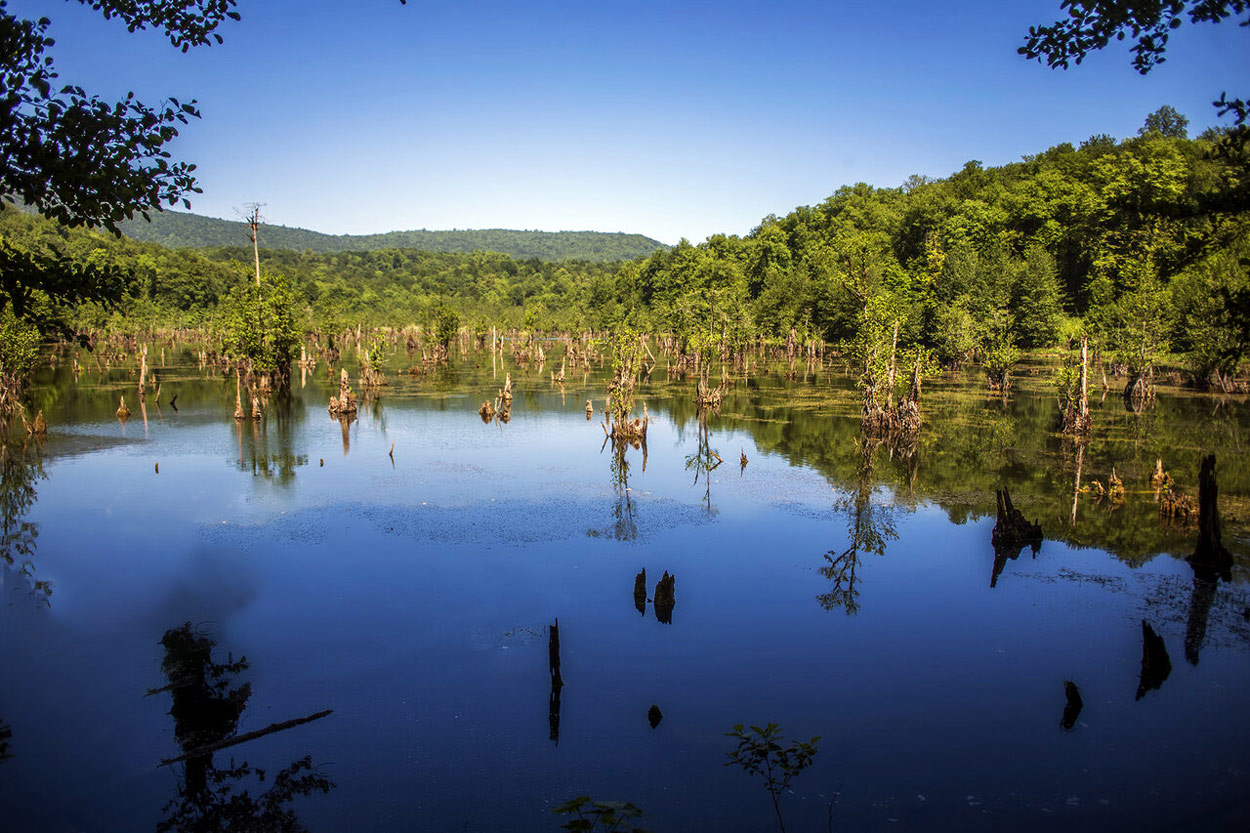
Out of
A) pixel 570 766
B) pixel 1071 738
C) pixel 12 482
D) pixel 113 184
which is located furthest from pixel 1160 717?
pixel 12 482

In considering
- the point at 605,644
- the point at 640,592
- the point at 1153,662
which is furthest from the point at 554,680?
the point at 1153,662

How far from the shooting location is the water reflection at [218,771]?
30.7ft

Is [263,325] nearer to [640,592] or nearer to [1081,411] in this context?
[640,592]

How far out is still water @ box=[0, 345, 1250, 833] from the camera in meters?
10.1

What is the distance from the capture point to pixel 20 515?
2186cm

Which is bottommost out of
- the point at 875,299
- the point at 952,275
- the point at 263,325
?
the point at 263,325

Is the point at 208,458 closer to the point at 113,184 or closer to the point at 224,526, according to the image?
the point at 224,526

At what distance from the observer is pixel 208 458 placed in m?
29.6

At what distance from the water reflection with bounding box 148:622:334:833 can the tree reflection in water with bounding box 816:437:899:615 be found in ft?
33.9

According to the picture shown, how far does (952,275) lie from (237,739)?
74.5 meters

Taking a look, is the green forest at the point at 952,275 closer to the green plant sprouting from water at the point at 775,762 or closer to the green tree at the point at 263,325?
the green tree at the point at 263,325

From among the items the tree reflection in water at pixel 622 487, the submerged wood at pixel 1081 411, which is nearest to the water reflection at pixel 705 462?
the tree reflection in water at pixel 622 487

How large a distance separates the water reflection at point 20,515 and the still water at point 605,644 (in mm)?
154

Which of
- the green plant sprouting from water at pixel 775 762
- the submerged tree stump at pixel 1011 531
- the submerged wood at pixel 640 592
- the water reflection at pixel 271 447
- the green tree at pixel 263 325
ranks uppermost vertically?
the green tree at pixel 263 325
